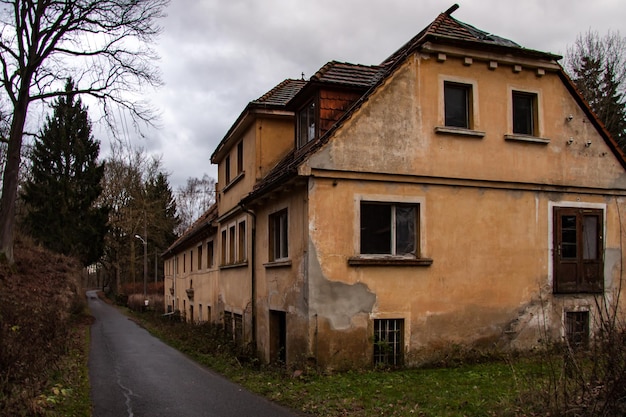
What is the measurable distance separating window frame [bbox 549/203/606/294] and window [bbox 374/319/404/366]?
430 cm

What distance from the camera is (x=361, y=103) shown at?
12.9 m

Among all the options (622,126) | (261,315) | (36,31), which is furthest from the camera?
(622,126)

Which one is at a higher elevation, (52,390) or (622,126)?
(622,126)

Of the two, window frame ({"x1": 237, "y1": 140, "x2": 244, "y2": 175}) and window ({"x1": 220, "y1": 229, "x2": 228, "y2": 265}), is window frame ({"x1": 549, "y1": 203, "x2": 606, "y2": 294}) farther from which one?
window ({"x1": 220, "y1": 229, "x2": 228, "y2": 265})

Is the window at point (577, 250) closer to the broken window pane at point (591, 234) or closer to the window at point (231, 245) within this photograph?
the broken window pane at point (591, 234)

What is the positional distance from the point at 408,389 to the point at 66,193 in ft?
133

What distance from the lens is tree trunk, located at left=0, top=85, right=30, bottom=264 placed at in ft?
72.3

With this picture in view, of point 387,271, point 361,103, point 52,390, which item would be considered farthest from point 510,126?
point 52,390

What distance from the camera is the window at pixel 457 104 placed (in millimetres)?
14055

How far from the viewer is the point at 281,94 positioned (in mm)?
18516

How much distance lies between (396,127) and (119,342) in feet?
50.8

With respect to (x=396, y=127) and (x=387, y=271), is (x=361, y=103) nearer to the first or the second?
(x=396, y=127)

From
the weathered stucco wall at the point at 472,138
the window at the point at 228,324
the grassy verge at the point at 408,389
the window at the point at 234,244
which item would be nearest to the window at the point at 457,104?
the weathered stucco wall at the point at 472,138

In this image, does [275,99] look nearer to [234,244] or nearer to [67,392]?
[234,244]
